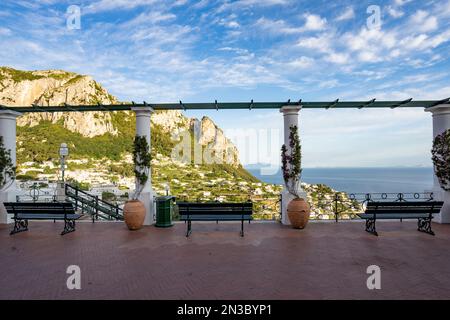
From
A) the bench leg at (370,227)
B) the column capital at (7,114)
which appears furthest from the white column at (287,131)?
the column capital at (7,114)

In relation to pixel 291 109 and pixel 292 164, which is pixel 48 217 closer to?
pixel 292 164

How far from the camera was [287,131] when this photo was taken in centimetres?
843

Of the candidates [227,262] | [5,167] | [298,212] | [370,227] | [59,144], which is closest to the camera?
[227,262]

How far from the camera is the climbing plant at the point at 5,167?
27.8ft

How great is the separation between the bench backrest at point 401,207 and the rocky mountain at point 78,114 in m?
30.8

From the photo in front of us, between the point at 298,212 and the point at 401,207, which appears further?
the point at 298,212

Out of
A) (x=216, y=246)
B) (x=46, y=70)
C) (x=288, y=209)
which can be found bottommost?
(x=216, y=246)

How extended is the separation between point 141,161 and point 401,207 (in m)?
7.75

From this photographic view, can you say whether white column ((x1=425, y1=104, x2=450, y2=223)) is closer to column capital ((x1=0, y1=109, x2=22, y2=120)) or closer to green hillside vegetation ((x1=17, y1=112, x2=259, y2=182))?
column capital ((x1=0, y1=109, x2=22, y2=120))

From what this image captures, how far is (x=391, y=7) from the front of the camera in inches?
363

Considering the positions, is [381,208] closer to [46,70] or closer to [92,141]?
[92,141]

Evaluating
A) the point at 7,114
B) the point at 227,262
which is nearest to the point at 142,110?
the point at 7,114
